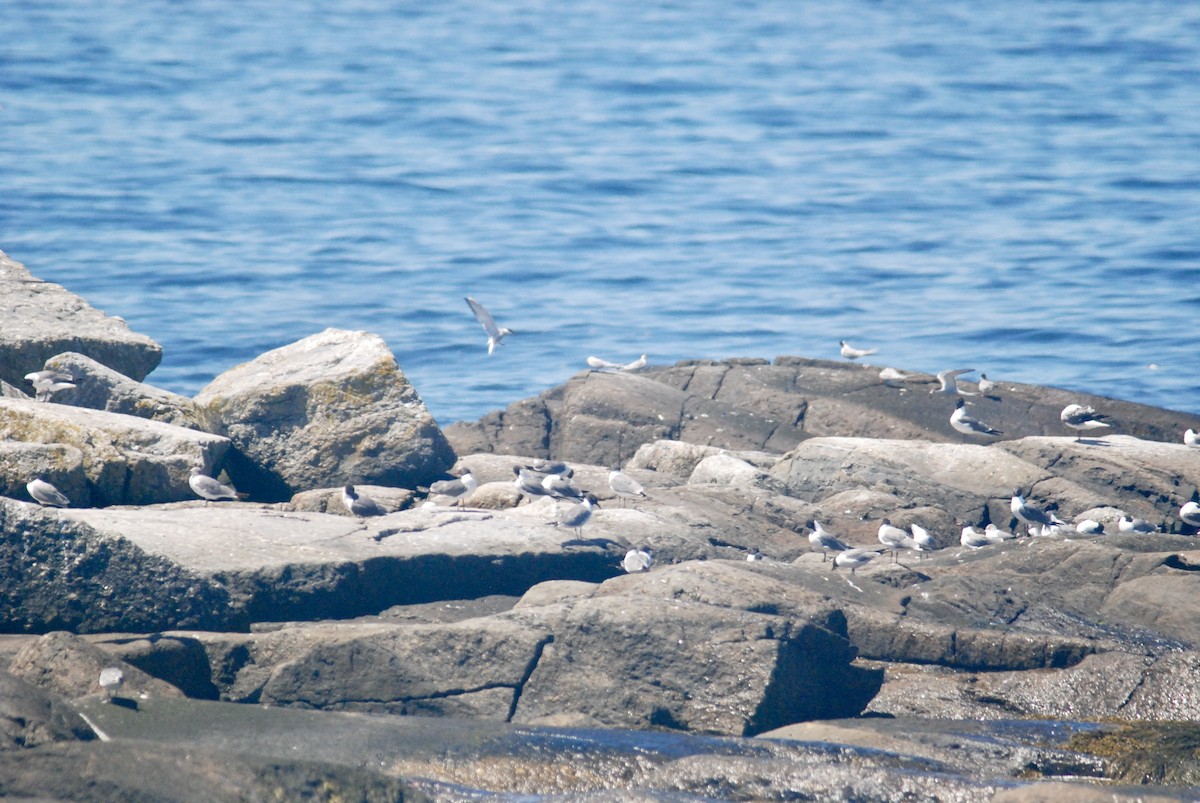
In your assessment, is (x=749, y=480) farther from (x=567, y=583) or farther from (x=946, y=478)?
(x=567, y=583)

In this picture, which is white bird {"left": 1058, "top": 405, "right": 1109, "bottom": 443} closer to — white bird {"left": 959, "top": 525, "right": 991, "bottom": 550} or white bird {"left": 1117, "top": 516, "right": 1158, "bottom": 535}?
white bird {"left": 1117, "top": 516, "right": 1158, "bottom": 535}

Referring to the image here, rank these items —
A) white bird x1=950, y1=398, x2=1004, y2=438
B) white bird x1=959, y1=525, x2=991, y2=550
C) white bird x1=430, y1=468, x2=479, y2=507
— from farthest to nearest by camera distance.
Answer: white bird x1=950, y1=398, x2=1004, y2=438
white bird x1=959, y1=525, x2=991, y2=550
white bird x1=430, y1=468, x2=479, y2=507

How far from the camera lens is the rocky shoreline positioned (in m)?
7.30

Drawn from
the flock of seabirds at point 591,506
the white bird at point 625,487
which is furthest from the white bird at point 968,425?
the white bird at point 625,487

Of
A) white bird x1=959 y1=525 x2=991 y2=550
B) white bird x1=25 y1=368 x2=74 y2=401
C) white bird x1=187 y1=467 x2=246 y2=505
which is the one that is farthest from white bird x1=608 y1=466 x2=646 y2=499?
white bird x1=25 y1=368 x2=74 y2=401

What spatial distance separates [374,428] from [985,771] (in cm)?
607

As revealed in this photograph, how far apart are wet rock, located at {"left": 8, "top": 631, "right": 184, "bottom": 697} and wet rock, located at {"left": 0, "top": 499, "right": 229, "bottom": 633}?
517 millimetres

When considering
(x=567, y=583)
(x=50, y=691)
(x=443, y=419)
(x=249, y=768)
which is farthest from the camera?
(x=443, y=419)

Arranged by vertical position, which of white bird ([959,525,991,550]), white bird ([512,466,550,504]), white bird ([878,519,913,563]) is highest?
white bird ([512,466,550,504])

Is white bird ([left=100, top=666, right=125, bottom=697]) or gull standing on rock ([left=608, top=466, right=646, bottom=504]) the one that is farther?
gull standing on rock ([left=608, top=466, right=646, bottom=504])

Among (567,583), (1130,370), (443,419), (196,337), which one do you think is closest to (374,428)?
(567,583)

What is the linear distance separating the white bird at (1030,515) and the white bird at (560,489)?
162 inches

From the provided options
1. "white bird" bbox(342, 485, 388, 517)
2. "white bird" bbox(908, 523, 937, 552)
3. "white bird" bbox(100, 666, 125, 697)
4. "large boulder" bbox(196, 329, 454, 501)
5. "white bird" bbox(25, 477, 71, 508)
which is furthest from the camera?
"large boulder" bbox(196, 329, 454, 501)

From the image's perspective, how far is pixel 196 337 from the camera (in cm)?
2278
